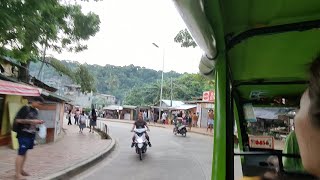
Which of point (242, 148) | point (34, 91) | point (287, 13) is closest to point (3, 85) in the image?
point (34, 91)

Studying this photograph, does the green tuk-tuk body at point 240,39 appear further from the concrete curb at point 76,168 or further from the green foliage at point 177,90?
the green foliage at point 177,90

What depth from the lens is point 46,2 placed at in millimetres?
6512

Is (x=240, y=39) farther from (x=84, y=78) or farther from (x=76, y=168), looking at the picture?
(x=84, y=78)

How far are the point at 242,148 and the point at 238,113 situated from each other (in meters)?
0.38

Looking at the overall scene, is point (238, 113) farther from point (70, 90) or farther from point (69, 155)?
point (70, 90)

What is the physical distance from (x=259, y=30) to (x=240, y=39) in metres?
0.11

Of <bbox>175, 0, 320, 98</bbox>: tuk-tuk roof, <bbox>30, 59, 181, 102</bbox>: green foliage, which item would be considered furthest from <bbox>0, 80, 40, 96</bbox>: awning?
<bbox>30, 59, 181, 102</bbox>: green foliage

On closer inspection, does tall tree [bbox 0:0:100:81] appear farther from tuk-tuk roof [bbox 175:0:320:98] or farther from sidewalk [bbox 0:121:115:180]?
tuk-tuk roof [bbox 175:0:320:98]

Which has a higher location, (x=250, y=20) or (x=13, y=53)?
(x=13, y=53)

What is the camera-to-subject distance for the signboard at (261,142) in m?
3.63

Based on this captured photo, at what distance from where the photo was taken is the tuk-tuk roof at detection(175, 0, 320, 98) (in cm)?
156

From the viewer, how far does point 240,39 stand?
2.00 metres

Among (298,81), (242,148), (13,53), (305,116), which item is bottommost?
(242,148)

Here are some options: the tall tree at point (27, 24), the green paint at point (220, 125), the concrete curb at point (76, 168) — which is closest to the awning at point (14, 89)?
the tall tree at point (27, 24)
